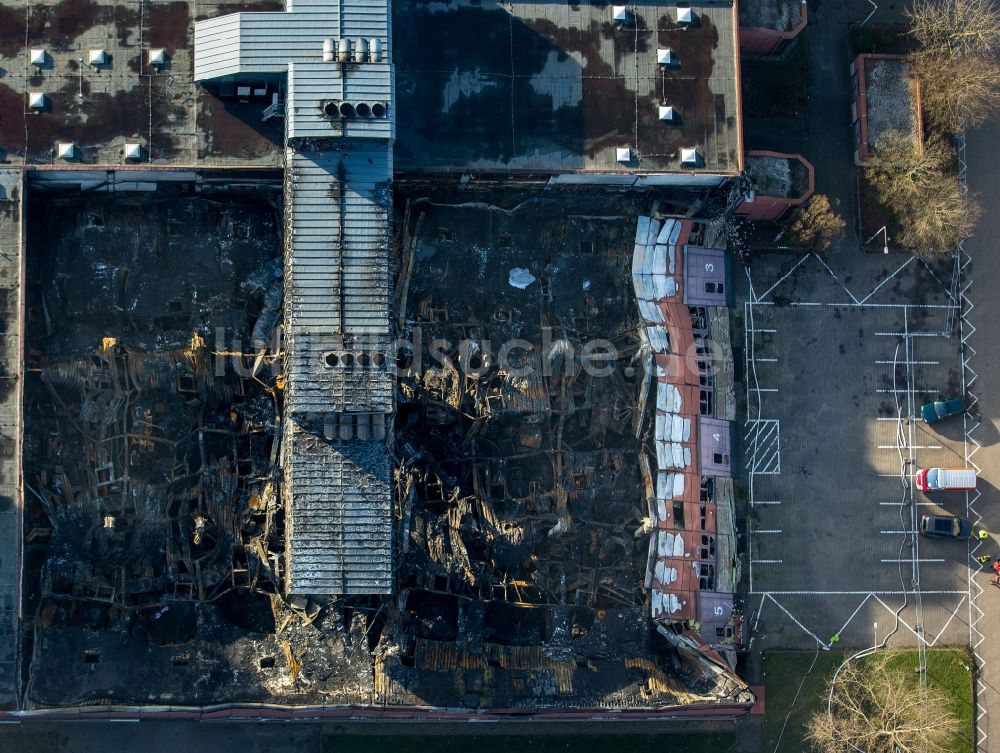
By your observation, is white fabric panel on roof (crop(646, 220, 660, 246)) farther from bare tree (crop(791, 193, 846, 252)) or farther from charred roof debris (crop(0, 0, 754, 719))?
bare tree (crop(791, 193, 846, 252))

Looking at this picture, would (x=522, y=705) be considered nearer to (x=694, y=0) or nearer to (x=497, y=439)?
(x=497, y=439)

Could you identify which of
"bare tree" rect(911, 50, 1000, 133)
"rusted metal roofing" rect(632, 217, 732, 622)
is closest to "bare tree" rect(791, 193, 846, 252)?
"rusted metal roofing" rect(632, 217, 732, 622)

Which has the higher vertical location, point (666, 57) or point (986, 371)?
point (666, 57)

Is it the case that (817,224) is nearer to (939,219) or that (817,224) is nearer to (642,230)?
(939,219)

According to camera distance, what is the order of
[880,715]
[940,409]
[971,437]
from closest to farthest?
[880,715], [940,409], [971,437]

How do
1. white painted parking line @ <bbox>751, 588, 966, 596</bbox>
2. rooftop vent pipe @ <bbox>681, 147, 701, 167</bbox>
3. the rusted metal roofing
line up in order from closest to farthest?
rooftop vent pipe @ <bbox>681, 147, 701, 167</bbox> < the rusted metal roofing < white painted parking line @ <bbox>751, 588, 966, 596</bbox>

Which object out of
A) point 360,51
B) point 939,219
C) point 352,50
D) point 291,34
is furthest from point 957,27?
point 291,34
